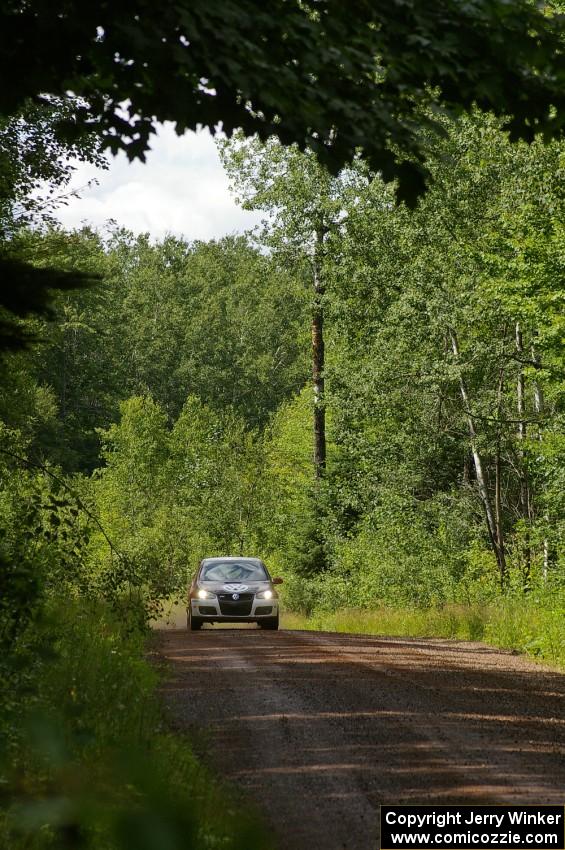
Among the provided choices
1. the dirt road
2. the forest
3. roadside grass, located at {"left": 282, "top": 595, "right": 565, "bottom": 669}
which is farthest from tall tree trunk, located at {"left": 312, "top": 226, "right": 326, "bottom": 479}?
the dirt road

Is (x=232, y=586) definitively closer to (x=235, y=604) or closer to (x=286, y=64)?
(x=235, y=604)

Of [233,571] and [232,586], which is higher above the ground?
[233,571]

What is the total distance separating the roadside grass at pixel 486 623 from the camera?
16750 millimetres

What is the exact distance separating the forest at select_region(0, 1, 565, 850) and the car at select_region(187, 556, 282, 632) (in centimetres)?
61

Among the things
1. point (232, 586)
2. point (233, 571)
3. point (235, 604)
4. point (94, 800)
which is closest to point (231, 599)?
point (235, 604)

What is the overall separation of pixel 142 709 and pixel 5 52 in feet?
17.7

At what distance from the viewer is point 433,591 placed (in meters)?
26.8

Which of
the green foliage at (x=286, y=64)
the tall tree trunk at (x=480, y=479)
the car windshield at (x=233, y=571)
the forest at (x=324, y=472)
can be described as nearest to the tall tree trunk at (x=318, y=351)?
the forest at (x=324, y=472)

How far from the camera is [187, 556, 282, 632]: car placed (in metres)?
22.8

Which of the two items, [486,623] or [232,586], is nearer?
[486,623]

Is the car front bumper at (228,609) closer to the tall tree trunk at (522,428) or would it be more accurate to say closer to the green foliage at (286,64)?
the tall tree trunk at (522,428)

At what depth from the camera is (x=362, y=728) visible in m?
9.34

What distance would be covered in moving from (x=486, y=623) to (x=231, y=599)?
5.44 meters

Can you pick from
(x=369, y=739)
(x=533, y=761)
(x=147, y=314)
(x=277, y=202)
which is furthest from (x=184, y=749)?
(x=147, y=314)
